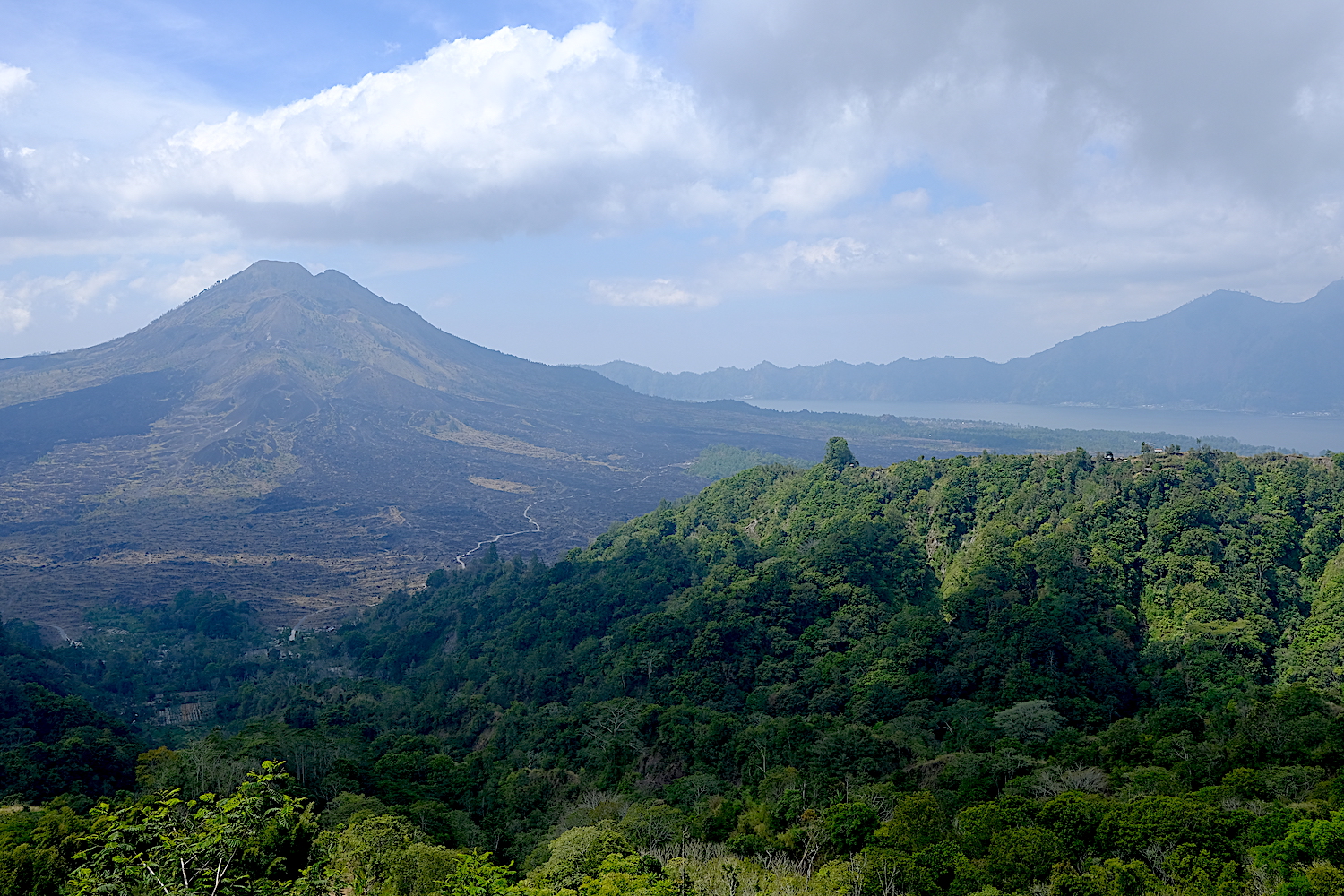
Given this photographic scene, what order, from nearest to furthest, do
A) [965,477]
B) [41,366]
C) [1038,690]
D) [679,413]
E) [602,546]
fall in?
[1038,690], [965,477], [602,546], [41,366], [679,413]

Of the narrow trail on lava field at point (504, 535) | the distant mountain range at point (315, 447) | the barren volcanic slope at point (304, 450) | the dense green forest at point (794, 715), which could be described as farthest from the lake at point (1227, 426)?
the dense green forest at point (794, 715)

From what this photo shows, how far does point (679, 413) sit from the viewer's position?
138 m

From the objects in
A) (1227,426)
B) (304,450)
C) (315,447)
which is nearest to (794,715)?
(304,450)

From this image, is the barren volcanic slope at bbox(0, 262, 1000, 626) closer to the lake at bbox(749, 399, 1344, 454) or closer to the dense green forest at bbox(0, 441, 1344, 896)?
the dense green forest at bbox(0, 441, 1344, 896)

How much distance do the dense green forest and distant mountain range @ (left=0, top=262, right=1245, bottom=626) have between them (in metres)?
13.9

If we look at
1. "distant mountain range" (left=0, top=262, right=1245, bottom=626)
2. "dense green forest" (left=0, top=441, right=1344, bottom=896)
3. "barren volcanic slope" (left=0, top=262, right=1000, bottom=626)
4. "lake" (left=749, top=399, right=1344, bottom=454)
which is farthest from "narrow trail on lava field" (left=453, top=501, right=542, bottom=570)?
"lake" (left=749, top=399, right=1344, bottom=454)

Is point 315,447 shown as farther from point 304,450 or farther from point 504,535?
point 504,535

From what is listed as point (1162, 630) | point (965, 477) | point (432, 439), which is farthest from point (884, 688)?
point (432, 439)

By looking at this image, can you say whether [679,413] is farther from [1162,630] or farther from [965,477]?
[1162,630]

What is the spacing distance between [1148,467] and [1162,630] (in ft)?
32.6

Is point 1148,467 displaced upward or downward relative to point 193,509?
upward

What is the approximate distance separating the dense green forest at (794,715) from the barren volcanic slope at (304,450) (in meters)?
12.9

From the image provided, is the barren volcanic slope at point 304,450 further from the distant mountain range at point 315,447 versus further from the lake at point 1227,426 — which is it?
the lake at point 1227,426

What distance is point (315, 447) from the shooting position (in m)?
94.6
